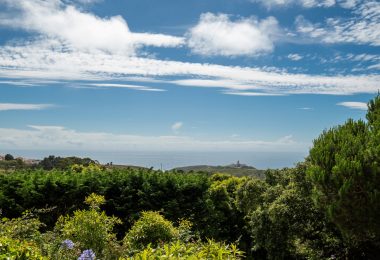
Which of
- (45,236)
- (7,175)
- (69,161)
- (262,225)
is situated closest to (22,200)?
(7,175)

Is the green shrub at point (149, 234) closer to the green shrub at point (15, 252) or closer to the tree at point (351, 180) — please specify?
the tree at point (351, 180)

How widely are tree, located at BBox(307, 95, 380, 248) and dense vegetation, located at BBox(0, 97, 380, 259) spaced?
0.08 ft

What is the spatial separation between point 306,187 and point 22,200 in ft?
31.6

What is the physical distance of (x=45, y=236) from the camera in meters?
7.74

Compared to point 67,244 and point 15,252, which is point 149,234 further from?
point 15,252

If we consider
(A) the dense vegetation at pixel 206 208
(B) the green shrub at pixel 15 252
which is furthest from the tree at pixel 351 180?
(B) the green shrub at pixel 15 252

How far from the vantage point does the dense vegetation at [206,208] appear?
7938mm

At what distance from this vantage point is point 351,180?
9109 millimetres

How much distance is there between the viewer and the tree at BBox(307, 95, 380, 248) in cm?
912

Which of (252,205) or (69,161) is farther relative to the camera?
(69,161)

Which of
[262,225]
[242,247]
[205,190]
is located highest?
[205,190]

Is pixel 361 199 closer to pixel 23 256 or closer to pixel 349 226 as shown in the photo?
pixel 349 226

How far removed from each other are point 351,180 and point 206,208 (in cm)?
722

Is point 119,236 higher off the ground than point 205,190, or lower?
lower
